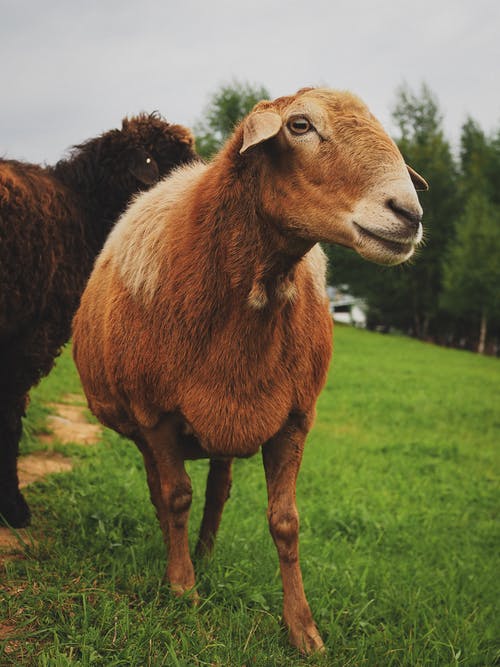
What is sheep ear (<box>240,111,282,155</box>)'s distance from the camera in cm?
244

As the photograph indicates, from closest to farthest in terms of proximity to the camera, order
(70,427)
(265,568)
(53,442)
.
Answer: (265,568)
(53,442)
(70,427)

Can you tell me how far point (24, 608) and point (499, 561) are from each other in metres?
4.25

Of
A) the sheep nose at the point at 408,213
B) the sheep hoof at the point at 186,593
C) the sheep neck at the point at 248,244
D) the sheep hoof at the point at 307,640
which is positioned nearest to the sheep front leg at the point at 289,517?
the sheep hoof at the point at 307,640

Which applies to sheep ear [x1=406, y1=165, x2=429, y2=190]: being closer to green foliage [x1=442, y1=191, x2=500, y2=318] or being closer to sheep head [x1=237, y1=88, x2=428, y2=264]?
sheep head [x1=237, y1=88, x2=428, y2=264]

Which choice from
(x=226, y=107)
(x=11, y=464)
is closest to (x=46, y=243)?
(x=11, y=464)

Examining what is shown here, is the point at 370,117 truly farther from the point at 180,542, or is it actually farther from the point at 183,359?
the point at 180,542

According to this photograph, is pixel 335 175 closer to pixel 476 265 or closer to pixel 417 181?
pixel 417 181

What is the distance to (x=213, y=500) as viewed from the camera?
3.80 metres

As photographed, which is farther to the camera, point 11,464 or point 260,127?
point 11,464

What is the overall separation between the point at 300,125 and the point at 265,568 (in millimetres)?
2660

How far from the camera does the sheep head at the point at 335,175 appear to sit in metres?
2.31

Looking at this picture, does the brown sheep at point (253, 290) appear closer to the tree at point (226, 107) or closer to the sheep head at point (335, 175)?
the sheep head at point (335, 175)

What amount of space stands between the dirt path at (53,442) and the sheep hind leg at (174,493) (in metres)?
0.86

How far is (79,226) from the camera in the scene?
14.8 feet
